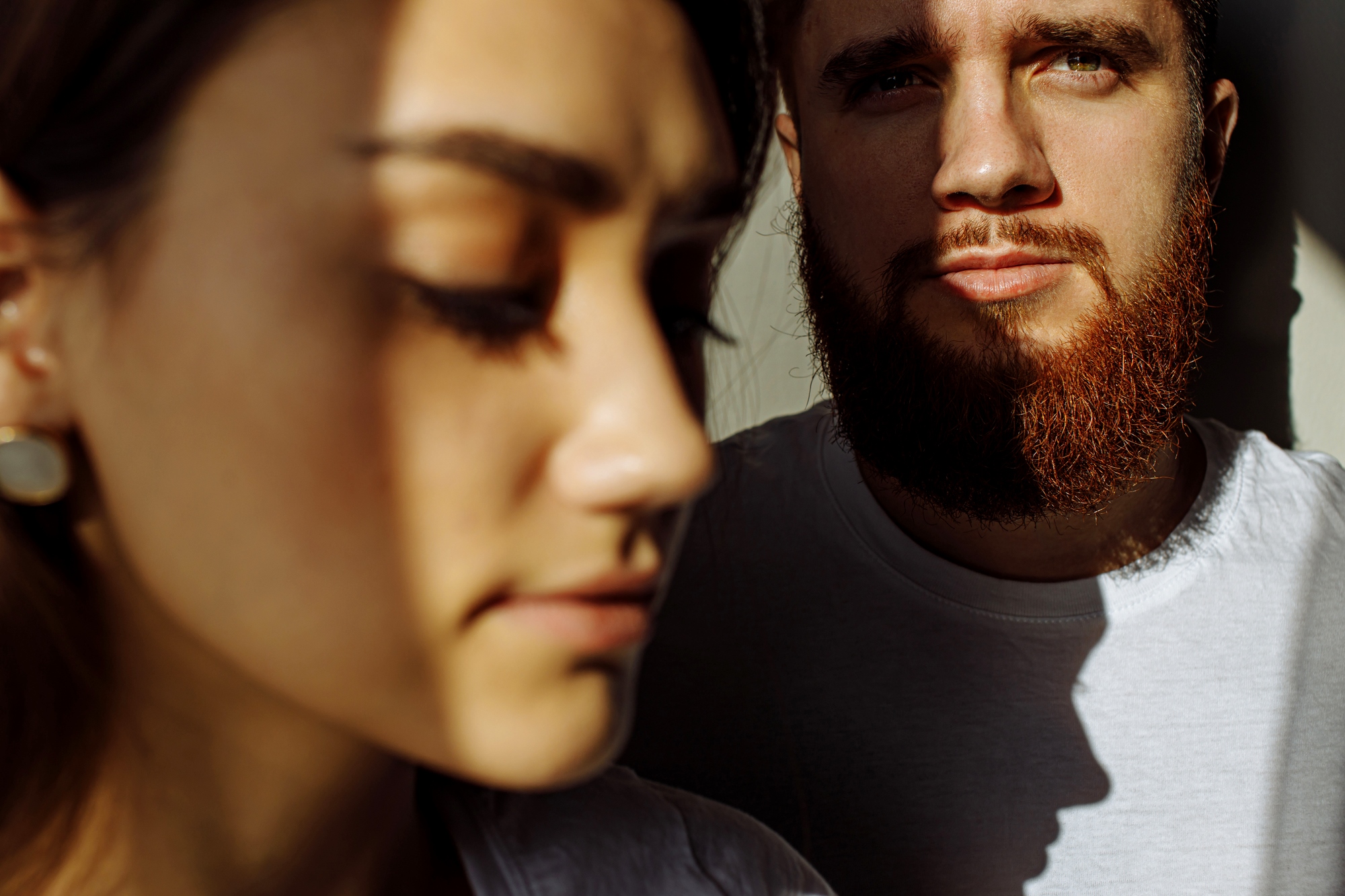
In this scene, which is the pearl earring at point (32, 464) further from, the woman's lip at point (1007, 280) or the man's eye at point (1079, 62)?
the man's eye at point (1079, 62)

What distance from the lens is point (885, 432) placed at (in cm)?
141

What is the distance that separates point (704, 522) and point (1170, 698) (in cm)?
70

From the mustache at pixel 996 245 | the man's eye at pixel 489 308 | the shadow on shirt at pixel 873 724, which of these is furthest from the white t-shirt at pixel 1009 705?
the man's eye at pixel 489 308

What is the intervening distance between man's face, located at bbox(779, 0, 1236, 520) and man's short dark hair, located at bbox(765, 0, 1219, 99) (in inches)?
0.9

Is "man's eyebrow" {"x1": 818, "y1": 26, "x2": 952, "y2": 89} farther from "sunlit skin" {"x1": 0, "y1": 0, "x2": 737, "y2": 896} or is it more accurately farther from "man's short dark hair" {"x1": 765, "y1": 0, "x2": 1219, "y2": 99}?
"sunlit skin" {"x1": 0, "y1": 0, "x2": 737, "y2": 896}

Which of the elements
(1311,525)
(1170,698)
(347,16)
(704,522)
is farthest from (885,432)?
(347,16)

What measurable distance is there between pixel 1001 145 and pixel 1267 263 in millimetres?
924

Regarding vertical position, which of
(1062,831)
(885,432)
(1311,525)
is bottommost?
(1062,831)

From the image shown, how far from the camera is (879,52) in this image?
1.29 m

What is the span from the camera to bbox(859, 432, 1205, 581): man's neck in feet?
4.64

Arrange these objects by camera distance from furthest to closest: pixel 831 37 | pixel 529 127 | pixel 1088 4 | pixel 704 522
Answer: pixel 704 522, pixel 831 37, pixel 1088 4, pixel 529 127

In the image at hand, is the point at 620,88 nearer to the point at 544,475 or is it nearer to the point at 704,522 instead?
the point at 544,475

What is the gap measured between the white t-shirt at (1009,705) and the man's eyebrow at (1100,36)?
653 millimetres

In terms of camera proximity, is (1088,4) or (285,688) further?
(1088,4)
